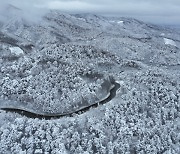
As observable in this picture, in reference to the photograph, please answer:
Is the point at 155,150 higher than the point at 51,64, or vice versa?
the point at 51,64

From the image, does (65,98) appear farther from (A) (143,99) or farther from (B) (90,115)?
(A) (143,99)

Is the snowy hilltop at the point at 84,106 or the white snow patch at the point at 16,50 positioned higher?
the snowy hilltop at the point at 84,106

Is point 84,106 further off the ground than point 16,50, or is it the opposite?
point 84,106

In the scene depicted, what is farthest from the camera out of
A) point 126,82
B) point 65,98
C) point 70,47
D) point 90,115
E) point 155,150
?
point 70,47

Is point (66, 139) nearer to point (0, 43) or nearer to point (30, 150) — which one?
point (30, 150)

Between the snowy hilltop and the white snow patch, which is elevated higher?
the snowy hilltop

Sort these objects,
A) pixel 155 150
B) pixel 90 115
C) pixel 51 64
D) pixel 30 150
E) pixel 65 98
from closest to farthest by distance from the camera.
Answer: pixel 30 150, pixel 155 150, pixel 90 115, pixel 65 98, pixel 51 64

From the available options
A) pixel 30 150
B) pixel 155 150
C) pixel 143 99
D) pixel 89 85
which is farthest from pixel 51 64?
pixel 155 150

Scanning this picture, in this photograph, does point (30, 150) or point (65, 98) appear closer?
point (30, 150)

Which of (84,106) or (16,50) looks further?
(16,50)

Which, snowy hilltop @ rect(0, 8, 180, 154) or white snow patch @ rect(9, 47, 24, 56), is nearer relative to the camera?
snowy hilltop @ rect(0, 8, 180, 154)

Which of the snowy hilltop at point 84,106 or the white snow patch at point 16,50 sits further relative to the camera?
the white snow patch at point 16,50
